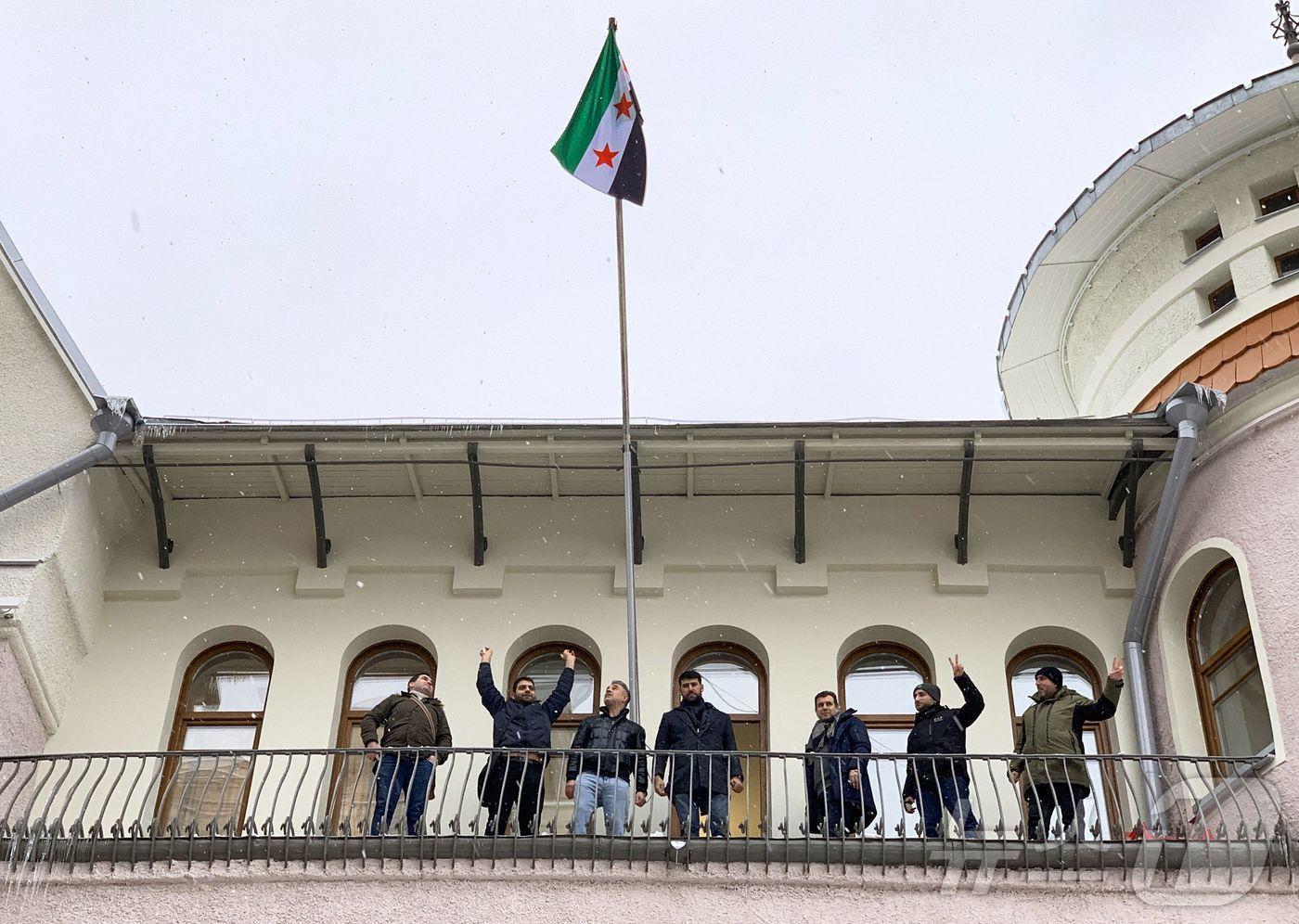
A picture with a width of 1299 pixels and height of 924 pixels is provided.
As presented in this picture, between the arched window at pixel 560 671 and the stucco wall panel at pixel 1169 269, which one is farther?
the stucco wall panel at pixel 1169 269

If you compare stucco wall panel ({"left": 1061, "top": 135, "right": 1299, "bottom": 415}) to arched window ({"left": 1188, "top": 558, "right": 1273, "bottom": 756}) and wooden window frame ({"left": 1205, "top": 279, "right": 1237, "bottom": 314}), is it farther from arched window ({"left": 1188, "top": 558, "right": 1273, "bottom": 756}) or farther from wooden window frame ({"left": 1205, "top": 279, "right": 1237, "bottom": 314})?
arched window ({"left": 1188, "top": 558, "right": 1273, "bottom": 756})

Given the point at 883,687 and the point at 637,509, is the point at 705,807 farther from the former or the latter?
the point at 637,509

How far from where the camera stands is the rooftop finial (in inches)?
614

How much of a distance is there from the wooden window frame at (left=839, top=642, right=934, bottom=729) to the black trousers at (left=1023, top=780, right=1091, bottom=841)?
6.82 ft

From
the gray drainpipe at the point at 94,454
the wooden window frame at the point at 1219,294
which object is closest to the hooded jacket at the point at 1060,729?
the wooden window frame at the point at 1219,294

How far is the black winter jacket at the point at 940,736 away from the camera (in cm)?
1100

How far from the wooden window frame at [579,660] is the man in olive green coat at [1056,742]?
3.53 metres

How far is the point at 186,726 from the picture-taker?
13398 millimetres

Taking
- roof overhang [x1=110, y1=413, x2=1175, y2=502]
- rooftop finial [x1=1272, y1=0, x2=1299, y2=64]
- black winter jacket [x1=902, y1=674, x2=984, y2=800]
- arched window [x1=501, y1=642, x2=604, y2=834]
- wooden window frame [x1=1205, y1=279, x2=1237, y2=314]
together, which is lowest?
black winter jacket [x1=902, y1=674, x2=984, y2=800]

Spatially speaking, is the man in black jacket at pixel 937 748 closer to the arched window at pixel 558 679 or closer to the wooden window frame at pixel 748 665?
the wooden window frame at pixel 748 665

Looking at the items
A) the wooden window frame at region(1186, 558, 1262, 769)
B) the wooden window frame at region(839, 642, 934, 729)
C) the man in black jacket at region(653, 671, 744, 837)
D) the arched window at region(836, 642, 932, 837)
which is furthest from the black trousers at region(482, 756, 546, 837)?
the wooden window frame at region(1186, 558, 1262, 769)

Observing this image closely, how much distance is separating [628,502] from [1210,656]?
4.40 m

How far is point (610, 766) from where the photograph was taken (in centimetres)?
1085

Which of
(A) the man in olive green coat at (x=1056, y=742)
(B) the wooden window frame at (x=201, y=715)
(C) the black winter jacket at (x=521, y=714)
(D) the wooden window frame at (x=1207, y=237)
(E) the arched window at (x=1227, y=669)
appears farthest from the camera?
(D) the wooden window frame at (x=1207, y=237)
